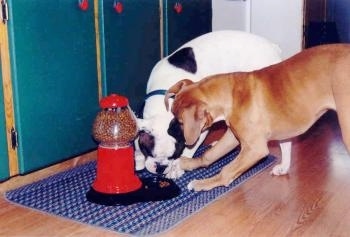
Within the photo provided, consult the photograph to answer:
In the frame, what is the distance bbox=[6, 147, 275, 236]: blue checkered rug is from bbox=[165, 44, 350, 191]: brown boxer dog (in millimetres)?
191

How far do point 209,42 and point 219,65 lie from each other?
159 millimetres

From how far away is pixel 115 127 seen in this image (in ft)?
8.27

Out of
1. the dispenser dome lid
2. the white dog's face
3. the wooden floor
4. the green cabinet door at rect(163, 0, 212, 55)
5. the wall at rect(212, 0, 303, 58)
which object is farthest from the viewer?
the wall at rect(212, 0, 303, 58)

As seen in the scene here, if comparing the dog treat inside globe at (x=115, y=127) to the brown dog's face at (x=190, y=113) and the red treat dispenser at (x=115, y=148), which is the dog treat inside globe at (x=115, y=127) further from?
the brown dog's face at (x=190, y=113)

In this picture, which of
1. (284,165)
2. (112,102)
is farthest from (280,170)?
(112,102)

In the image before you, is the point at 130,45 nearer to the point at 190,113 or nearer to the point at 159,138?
the point at 159,138

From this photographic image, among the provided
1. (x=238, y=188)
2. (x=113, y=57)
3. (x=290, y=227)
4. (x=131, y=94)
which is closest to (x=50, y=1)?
(x=113, y=57)

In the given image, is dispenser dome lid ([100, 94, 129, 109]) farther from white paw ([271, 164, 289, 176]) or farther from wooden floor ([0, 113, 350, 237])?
white paw ([271, 164, 289, 176])

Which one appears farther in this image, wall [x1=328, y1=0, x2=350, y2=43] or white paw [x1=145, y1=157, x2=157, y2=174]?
wall [x1=328, y1=0, x2=350, y2=43]

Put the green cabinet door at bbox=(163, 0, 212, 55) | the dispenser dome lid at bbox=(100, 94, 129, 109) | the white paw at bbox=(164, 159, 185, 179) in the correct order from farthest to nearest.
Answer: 1. the green cabinet door at bbox=(163, 0, 212, 55)
2. the white paw at bbox=(164, 159, 185, 179)
3. the dispenser dome lid at bbox=(100, 94, 129, 109)

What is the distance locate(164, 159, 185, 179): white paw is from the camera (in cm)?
276

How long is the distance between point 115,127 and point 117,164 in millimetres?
195

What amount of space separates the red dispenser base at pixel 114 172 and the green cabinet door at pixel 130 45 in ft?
2.11

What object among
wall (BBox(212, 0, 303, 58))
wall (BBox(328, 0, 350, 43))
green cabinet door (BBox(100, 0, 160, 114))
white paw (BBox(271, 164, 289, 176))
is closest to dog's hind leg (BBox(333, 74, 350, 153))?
white paw (BBox(271, 164, 289, 176))
